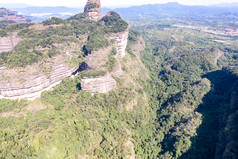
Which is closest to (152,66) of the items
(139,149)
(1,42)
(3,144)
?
(139,149)

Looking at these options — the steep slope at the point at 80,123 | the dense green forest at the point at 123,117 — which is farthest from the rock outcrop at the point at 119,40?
the steep slope at the point at 80,123

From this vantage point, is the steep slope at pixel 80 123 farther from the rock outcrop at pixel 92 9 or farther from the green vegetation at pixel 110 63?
the rock outcrop at pixel 92 9

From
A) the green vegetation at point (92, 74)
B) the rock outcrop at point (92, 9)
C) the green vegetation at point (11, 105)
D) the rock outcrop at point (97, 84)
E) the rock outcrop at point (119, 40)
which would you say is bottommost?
the green vegetation at point (11, 105)

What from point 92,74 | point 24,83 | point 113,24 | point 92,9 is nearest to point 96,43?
point 92,74

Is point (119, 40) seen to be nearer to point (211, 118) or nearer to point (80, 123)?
point (80, 123)

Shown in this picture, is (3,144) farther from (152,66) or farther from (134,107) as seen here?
(152,66)

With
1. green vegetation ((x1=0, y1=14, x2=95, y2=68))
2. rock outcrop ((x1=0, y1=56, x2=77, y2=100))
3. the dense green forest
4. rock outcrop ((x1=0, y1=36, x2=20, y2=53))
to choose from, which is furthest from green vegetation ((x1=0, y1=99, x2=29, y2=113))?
rock outcrop ((x1=0, y1=36, x2=20, y2=53))
